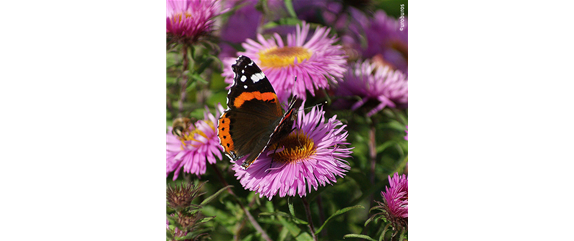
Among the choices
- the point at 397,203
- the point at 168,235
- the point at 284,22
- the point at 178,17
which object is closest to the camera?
the point at 397,203

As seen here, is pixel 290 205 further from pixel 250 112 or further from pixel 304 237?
pixel 250 112

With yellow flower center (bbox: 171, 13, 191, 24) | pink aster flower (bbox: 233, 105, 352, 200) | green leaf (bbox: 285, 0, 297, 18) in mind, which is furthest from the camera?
green leaf (bbox: 285, 0, 297, 18)

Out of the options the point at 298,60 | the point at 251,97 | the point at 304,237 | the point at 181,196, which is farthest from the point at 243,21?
the point at 304,237

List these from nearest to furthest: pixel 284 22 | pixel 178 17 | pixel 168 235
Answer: pixel 168 235 → pixel 178 17 → pixel 284 22

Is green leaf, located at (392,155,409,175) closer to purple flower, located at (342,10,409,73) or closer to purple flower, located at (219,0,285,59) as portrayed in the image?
purple flower, located at (342,10,409,73)

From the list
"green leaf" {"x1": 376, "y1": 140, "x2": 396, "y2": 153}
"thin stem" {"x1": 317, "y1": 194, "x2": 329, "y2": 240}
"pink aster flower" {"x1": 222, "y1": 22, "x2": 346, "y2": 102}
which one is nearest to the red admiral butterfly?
"pink aster flower" {"x1": 222, "y1": 22, "x2": 346, "y2": 102}
